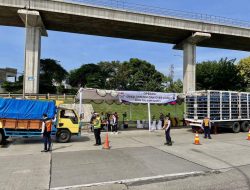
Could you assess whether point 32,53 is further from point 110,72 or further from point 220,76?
point 110,72

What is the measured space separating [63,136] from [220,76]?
152ft

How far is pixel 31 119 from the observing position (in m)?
15.5

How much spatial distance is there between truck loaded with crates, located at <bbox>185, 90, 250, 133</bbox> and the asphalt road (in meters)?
7.12

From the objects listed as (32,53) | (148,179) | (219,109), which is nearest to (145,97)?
(219,109)

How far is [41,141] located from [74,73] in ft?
253

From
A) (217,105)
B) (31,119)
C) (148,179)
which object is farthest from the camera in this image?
(217,105)

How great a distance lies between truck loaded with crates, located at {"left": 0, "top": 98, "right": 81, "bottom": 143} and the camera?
1509 centimetres

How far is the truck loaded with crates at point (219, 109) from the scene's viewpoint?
2131 centimetres

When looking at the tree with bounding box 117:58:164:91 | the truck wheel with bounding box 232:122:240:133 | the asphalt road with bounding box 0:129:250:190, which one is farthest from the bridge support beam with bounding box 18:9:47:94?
the tree with bounding box 117:58:164:91

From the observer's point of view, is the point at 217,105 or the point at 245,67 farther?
the point at 245,67

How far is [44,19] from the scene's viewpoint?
33.9m

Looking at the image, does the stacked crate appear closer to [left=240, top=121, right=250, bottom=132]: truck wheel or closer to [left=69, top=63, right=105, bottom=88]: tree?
[left=240, top=121, right=250, bottom=132]: truck wheel

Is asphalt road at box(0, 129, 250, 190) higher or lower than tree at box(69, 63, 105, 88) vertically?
lower

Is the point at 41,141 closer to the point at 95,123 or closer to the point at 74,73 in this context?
the point at 95,123
